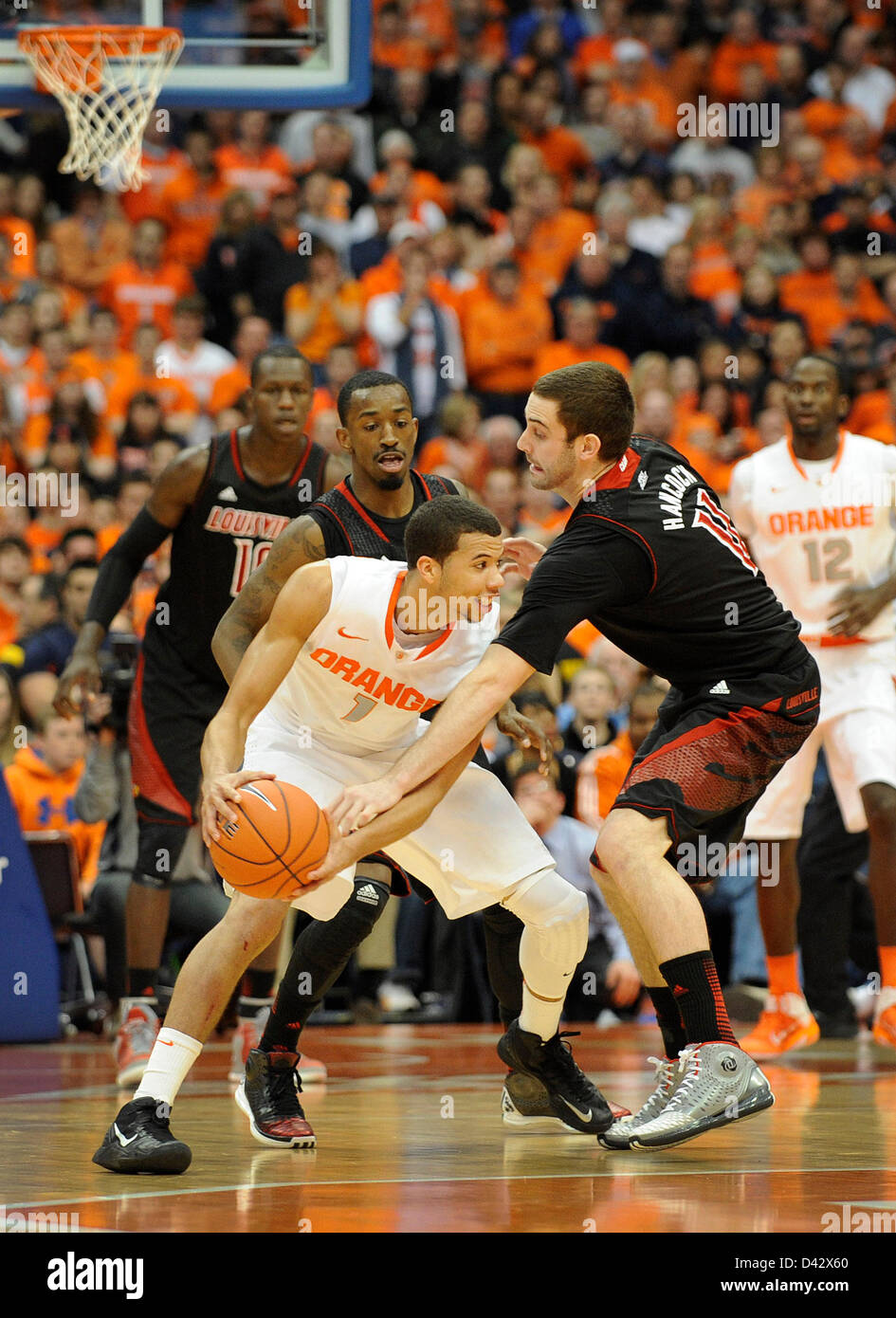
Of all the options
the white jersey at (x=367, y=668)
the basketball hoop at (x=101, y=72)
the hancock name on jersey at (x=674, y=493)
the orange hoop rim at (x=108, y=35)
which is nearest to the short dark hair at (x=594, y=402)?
the hancock name on jersey at (x=674, y=493)

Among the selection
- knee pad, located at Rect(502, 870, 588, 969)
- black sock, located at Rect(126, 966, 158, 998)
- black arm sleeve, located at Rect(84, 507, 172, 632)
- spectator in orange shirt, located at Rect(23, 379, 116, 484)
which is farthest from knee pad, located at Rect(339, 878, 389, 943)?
spectator in orange shirt, located at Rect(23, 379, 116, 484)

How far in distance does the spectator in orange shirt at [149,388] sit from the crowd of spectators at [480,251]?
→ 0.02 meters

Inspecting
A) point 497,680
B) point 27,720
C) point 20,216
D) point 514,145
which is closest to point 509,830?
point 497,680

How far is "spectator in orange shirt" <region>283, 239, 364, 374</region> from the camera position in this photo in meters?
13.9

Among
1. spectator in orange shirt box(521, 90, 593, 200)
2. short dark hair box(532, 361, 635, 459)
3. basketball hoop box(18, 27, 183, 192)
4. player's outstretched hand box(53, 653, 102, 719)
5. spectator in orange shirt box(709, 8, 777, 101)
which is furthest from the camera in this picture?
spectator in orange shirt box(709, 8, 777, 101)

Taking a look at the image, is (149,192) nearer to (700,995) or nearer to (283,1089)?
(283,1089)

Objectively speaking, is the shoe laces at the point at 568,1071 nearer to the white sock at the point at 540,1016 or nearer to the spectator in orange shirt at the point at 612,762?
the white sock at the point at 540,1016

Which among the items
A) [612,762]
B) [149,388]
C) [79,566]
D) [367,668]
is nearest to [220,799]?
[367,668]

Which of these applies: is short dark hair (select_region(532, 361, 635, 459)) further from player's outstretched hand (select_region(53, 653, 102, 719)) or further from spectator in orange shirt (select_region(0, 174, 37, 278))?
spectator in orange shirt (select_region(0, 174, 37, 278))

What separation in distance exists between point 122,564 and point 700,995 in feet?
10.6

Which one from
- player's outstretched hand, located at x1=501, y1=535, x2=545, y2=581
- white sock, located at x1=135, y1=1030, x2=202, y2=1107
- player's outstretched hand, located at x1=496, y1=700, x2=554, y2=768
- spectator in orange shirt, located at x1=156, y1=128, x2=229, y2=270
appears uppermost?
spectator in orange shirt, located at x1=156, y1=128, x2=229, y2=270

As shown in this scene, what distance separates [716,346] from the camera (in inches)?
555

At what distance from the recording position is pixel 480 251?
14867mm
